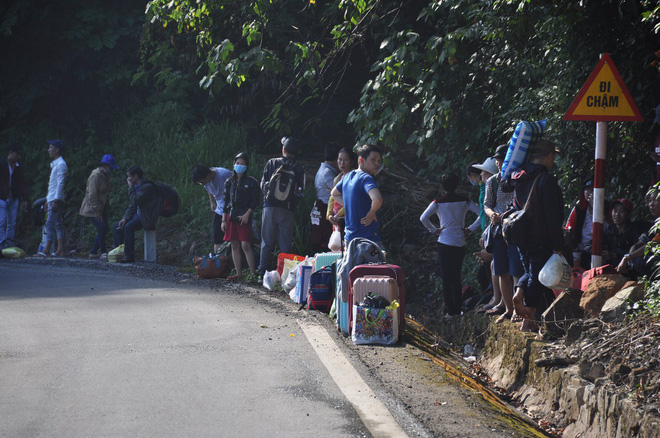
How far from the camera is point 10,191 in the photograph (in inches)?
665

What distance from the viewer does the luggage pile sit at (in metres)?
7.68

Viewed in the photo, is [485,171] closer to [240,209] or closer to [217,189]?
[240,209]

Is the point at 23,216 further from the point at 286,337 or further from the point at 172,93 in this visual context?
the point at 286,337

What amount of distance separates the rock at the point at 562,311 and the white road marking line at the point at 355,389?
1703mm

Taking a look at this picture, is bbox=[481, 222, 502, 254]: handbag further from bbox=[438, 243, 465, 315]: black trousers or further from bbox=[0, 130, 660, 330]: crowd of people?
bbox=[438, 243, 465, 315]: black trousers

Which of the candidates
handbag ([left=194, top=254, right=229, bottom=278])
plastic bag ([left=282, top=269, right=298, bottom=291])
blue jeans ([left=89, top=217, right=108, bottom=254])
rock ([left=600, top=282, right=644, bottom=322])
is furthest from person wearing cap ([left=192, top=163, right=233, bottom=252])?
rock ([left=600, top=282, right=644, bottom=322])

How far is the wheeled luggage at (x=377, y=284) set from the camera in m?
7.89

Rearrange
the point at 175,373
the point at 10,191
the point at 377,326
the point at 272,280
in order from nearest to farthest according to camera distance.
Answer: the point at 175,373, the point at 377,326, the point at 272,280, the point at 10,191

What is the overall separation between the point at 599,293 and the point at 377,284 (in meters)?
1.92

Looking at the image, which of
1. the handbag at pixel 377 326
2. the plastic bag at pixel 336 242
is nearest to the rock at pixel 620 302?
the handbag at pixel 377 326

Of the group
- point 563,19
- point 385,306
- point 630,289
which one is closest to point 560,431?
point 630,289

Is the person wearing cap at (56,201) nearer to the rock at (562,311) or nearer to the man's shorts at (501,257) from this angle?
the man's shorts at (501,257)

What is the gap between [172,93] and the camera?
20.7m

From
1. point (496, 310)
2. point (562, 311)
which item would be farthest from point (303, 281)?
point (562, 311)
